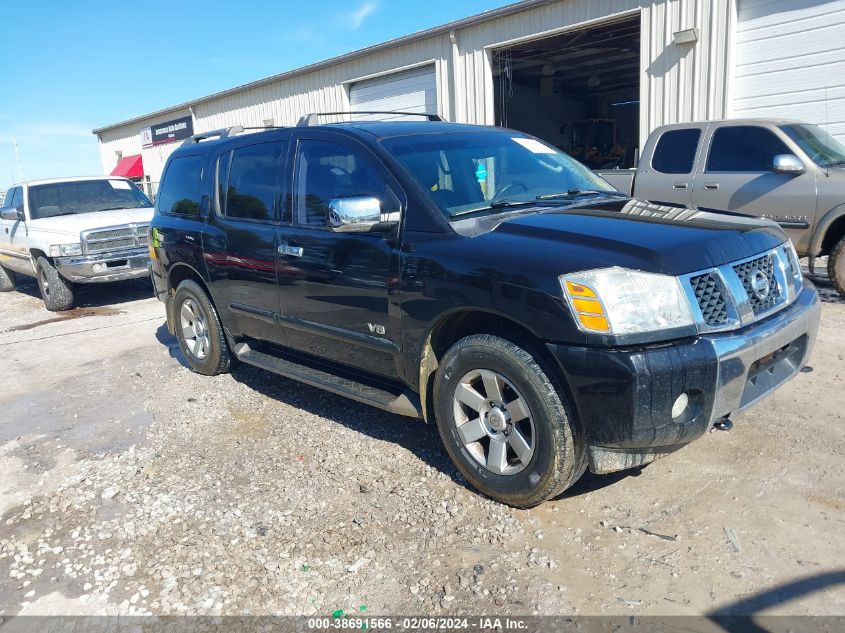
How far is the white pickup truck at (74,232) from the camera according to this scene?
9297mm

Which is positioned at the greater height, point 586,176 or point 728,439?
point 586,176

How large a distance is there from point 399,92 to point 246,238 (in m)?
12.1

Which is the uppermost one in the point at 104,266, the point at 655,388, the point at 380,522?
the point at 655,388

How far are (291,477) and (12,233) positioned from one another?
942 centimetres

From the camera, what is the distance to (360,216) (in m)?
3.33

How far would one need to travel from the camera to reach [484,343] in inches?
121

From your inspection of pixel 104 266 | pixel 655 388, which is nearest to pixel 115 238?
pixel 104 266

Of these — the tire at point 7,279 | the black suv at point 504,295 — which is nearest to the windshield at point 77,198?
the tire at point 7,279

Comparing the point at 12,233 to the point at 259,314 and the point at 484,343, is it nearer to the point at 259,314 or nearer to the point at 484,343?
the point at 259,314

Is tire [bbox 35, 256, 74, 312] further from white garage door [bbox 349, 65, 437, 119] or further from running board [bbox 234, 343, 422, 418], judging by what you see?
white garage door [bbox 349, 65, 437, 119]

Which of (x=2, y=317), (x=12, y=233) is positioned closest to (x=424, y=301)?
(x=2, y=317)

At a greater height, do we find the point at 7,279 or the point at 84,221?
the point at 84,221

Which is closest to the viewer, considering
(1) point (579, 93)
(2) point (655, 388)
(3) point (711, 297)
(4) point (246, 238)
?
(2) point (655, 388)

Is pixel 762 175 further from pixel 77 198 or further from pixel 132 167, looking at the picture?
pixel 132 167
